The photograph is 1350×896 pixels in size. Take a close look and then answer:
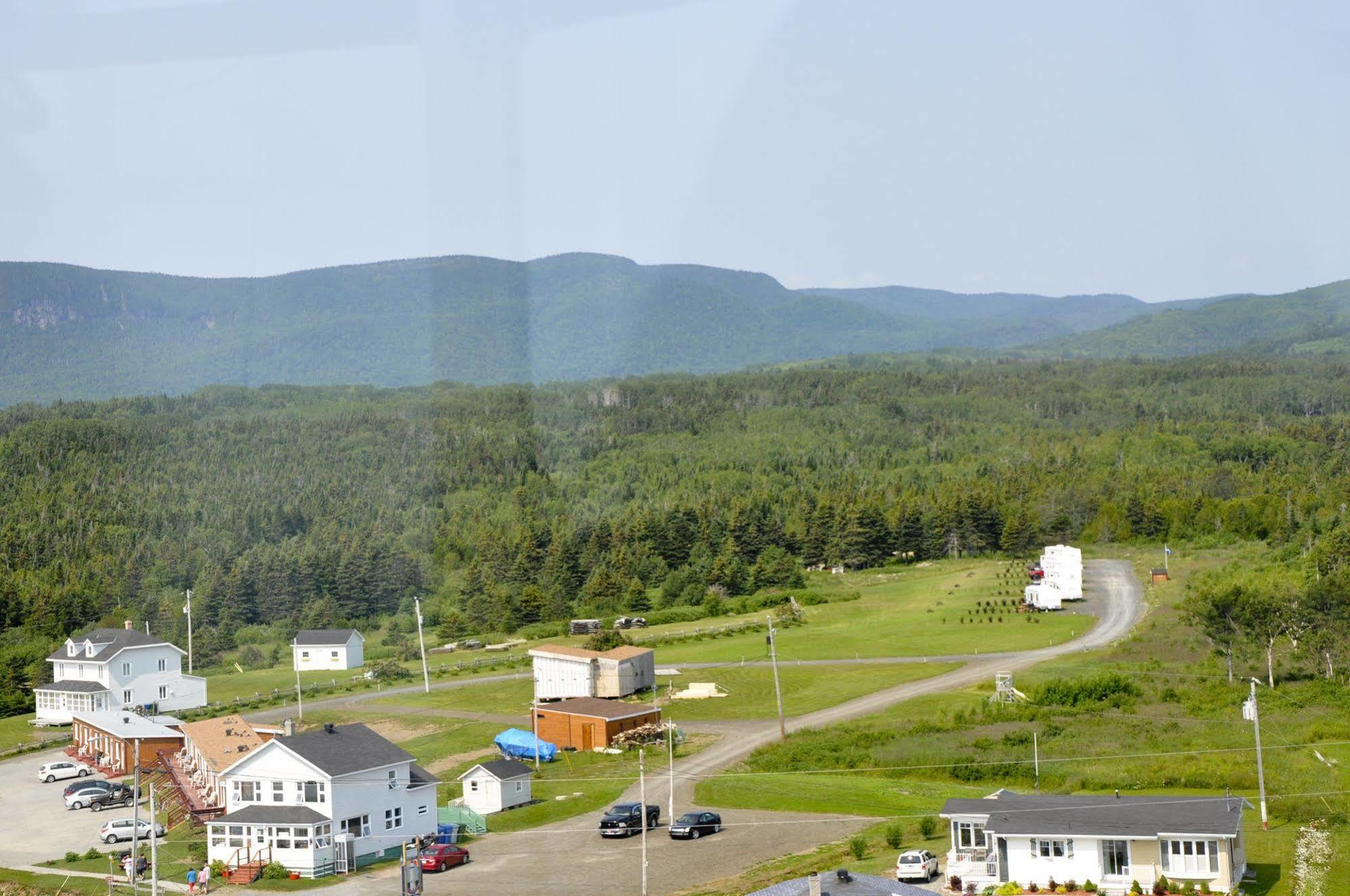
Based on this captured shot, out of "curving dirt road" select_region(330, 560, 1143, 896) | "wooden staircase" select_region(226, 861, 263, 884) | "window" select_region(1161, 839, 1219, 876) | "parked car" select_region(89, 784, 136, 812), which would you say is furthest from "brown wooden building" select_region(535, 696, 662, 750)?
"window" select_region(1161, 839, 1219, 876)

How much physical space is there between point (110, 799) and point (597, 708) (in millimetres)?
14133

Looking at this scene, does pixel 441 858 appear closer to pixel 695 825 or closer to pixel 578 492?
pixel 695 825

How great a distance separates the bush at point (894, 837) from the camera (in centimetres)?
3105

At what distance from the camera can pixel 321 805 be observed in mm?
33094

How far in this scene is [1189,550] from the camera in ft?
277

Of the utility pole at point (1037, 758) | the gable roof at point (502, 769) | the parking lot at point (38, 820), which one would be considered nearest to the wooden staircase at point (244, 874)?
the parking lot at point (38, 820)

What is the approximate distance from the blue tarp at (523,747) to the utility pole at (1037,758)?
13.4 meters

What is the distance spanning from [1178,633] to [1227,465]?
67491 millimetres

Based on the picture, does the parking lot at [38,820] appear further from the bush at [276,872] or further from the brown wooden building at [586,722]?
the brown wooden building at [586,722]

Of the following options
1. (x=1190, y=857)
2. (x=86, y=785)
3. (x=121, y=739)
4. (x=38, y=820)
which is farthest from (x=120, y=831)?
(x=1190, y=857)

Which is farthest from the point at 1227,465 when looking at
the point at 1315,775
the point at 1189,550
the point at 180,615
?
the point at 1315,775

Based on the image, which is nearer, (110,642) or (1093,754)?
(1093,754)

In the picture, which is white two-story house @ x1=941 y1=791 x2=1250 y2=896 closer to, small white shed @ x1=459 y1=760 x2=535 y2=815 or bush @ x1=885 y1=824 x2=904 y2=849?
bush @ x1=885 y1=824 x2=904 y2=849

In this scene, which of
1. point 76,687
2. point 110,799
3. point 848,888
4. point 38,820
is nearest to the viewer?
point 848,888
